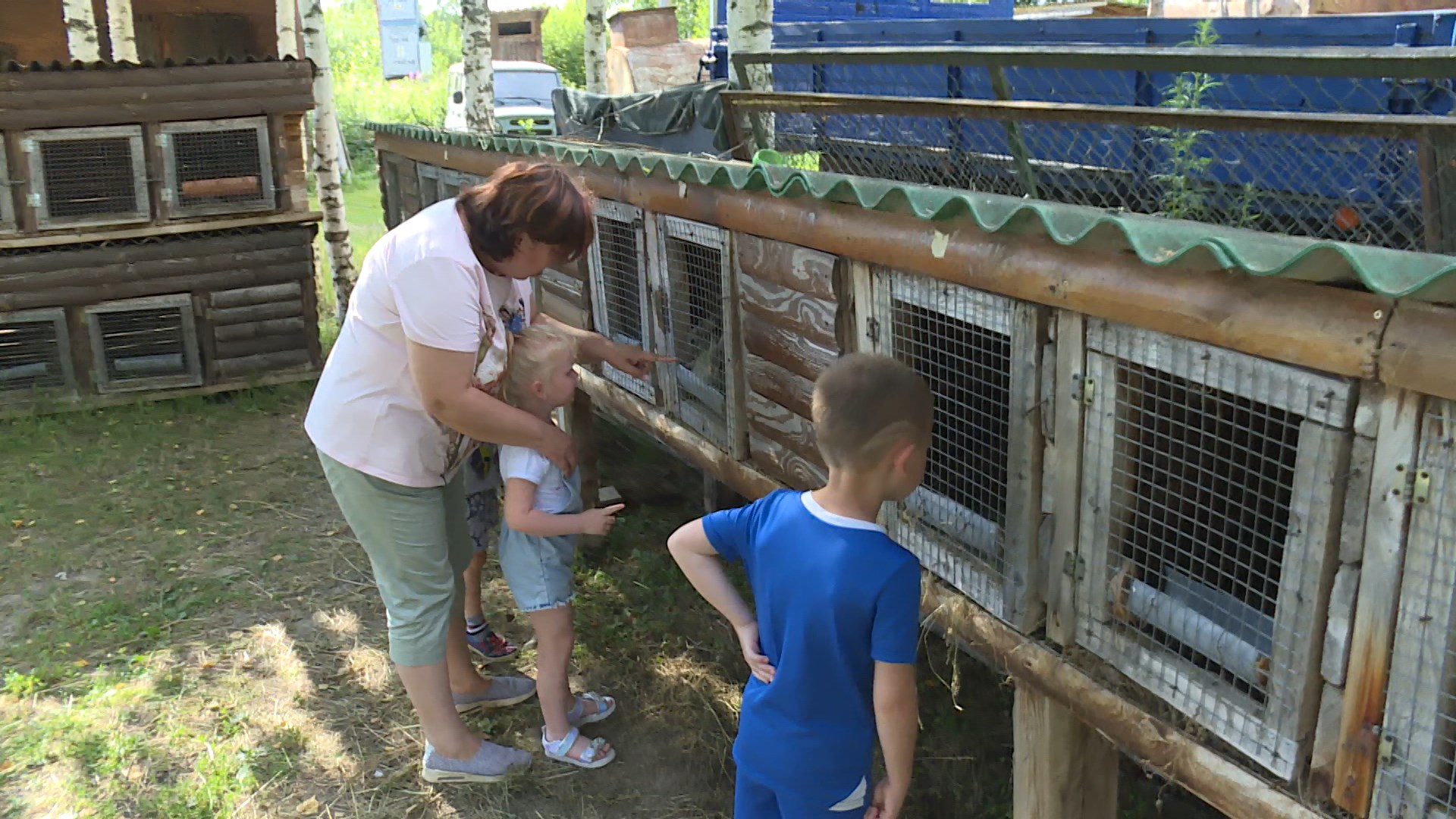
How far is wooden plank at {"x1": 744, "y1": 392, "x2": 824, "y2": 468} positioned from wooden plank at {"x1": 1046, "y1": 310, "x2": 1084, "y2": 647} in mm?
902

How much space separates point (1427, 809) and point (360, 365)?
2573mm

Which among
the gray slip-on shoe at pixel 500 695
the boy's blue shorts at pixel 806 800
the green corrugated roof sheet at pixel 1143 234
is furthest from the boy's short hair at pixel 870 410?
the gray slip-on shoe at pixel 500 695

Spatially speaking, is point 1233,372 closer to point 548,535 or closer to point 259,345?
point 548,535

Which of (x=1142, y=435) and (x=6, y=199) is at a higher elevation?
(x=6, y=199)

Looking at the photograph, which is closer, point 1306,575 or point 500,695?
point 1306,575

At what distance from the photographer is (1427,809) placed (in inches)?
71.4

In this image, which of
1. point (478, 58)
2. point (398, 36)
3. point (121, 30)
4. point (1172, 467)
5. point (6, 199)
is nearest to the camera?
point (1172, 467)

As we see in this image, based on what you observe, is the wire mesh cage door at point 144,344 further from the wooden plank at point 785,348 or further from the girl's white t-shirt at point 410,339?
the wooden plank at point 785,348

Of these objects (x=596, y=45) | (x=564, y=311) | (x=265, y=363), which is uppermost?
(x=596, y=45)

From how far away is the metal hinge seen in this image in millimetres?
2471

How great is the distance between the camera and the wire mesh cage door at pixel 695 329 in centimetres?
388

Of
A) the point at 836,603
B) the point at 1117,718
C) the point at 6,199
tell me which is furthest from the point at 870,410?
the point at 6,199

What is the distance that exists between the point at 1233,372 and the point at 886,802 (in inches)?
42.0

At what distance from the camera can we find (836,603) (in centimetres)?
207
